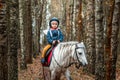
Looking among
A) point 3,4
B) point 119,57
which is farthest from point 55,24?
point 119,57

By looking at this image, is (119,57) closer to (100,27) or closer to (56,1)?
(100,27)

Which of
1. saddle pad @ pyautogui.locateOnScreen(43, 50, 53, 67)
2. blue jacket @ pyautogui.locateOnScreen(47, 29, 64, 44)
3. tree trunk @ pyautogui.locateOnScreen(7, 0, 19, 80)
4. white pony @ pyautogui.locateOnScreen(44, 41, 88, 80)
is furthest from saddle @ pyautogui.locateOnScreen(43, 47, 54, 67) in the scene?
tree trunk @ pyautogui.locateOnScreen(7, 0, 19, 80)

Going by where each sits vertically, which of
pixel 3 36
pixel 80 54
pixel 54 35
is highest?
pixel 3 36

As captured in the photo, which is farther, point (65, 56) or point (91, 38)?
point (91, 38)

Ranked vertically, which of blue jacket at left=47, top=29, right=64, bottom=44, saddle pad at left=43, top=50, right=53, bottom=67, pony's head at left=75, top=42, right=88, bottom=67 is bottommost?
saddle pad at left=43, top=50, right=53, bottom=67

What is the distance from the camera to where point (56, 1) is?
77.9 metres

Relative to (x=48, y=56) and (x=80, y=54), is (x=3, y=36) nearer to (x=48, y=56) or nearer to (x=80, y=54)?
(x=80, y=54)

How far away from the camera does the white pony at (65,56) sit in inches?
393

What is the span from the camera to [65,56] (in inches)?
406

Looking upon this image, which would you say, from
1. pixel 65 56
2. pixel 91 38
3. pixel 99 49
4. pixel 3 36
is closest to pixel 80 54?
pixel 65 56

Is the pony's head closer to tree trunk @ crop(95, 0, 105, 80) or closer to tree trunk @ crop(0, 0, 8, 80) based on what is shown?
tree trunk @ crop(95, 0, 105, 80)

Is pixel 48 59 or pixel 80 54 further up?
pixel 80 54

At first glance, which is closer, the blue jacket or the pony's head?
the pony's head

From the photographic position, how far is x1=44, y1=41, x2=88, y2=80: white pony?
32.8 ft
